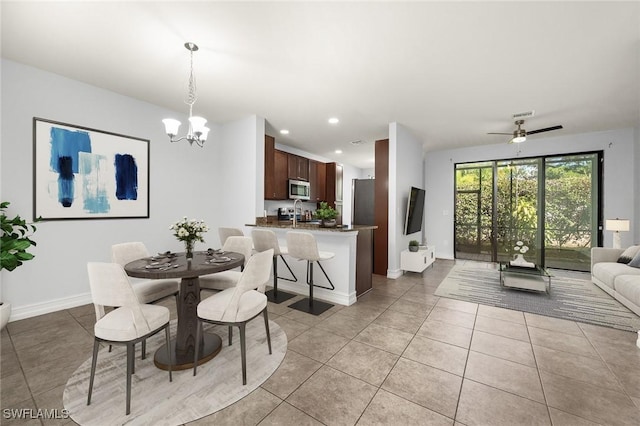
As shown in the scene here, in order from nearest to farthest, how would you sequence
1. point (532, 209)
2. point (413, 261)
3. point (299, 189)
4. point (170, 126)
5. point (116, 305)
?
point (116, 305), point (170, 126), point (413, 261), point (532, 209), point (299, 189)

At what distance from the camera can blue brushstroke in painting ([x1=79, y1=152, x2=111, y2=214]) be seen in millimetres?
3318

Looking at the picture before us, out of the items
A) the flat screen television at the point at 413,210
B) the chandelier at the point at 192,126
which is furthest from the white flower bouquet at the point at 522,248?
the chandelier at the point at 192,126

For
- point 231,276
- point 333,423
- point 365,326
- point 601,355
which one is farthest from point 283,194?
point 601,355

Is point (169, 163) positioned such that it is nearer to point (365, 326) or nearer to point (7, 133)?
point (7, 133)

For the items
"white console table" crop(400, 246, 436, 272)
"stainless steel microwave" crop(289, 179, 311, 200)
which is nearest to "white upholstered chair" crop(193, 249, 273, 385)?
"white console table" crop(400, 246, 436, 272)

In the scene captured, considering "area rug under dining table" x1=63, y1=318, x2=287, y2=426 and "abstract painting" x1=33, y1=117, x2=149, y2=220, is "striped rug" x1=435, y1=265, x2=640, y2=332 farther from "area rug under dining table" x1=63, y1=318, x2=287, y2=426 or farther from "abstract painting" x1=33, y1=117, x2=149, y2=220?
"abstract painting" x1=33, y1=117, x2=149, y2=220

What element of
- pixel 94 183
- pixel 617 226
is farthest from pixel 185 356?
pixel 617 226

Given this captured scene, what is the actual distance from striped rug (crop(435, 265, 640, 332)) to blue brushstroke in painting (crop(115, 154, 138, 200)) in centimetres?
475

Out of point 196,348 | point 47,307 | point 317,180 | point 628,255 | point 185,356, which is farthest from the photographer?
point 317,180

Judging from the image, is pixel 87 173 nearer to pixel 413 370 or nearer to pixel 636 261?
pixel 413 370

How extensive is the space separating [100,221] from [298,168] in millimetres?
3940

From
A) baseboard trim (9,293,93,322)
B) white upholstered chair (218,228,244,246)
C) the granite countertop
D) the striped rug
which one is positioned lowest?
the striped rug

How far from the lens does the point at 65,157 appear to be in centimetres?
318

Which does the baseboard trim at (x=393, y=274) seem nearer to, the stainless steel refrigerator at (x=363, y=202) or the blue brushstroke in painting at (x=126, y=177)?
the stainless steel refrigerator at (x=363, y=202)
